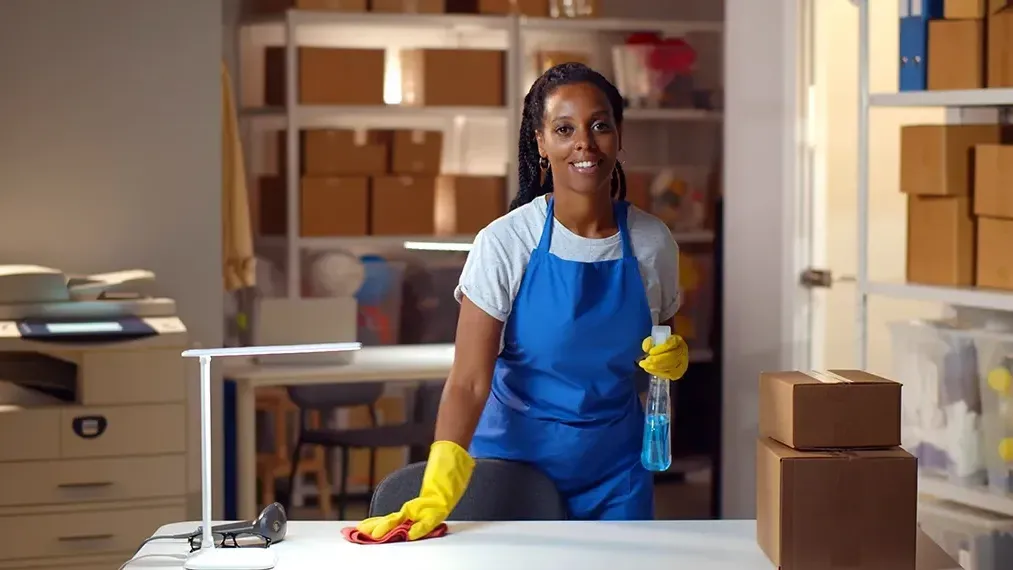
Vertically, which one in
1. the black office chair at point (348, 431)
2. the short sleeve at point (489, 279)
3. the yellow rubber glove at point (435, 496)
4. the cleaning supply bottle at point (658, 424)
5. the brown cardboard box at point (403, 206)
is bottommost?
the black office chair at point (348, 431)

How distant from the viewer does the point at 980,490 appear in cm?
317

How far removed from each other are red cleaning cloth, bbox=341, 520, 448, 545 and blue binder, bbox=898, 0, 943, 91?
1813 mm

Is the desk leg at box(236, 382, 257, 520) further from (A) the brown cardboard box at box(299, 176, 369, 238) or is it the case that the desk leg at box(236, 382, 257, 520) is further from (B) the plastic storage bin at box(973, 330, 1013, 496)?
(B) the plastic storage bin at box(973, 330, 1013, 496)

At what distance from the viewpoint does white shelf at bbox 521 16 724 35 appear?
523cm

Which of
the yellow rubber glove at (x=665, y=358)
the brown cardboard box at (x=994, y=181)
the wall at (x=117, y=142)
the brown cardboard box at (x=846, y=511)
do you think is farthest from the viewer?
the wall at (x=117, y=142)

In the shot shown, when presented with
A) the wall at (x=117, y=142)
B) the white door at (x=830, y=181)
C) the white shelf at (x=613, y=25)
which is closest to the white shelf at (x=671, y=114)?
the white shelf at (x=613, y=25)

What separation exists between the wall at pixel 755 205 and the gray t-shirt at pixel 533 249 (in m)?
1.72

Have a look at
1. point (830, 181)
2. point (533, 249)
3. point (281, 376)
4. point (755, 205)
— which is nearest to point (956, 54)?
point (830, 181)

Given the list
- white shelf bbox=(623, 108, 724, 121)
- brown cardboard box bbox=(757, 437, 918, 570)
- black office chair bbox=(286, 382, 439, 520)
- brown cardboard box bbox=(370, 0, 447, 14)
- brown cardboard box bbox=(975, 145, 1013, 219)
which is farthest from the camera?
white shelf bbox=(623, 108, 724, 121)

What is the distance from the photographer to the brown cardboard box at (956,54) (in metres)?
3.19

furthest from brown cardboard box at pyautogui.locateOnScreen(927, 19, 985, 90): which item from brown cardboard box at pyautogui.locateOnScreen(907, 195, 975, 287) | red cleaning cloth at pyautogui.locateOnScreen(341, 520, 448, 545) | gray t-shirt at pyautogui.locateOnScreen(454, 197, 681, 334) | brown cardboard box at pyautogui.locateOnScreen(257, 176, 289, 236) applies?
brown cardboard box at pyautogui.locateOnScreen(257, 176, 289, 236)

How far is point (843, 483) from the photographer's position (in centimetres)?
191

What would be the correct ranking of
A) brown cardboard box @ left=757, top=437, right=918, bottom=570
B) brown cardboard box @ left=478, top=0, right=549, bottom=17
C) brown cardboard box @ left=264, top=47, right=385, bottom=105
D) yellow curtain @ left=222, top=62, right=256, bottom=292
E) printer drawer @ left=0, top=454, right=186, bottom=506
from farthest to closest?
brown cardboard box @ left=478, top=0, right=549, bottom=17 → brown cardboard box @ left=264, top=47, right=385, bottom=105 → yellow curtain @ left=222, top=62, right=256, bottom=292 → printer drawer @ left=0, top=454, right=186, bottom=506 → brown cardboard box @ left=757, top=437, right=918, bottom=570

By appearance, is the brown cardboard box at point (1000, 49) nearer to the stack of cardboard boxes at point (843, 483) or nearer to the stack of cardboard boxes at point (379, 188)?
the stack of cardboard boxes at point (843, 483)
